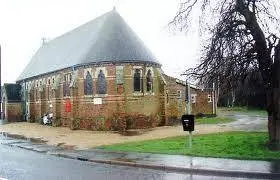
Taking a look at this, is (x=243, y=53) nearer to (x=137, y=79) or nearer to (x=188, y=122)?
(x=188, y=122)

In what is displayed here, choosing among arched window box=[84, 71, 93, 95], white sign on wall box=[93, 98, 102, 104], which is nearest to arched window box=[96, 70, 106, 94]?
white sign on wall box=[93, 98, 102, 104]

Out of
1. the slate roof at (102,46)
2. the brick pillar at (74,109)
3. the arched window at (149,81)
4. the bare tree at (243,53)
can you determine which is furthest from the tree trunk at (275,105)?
the brick pillar at (74,109)

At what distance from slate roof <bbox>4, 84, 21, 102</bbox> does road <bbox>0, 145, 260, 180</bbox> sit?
4363 centimetres

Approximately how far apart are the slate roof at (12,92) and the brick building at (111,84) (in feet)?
57.1

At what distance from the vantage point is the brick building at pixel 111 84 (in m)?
39.2

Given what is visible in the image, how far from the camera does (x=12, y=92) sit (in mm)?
63688

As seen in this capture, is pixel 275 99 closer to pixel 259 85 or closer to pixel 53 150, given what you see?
pixel 259 85

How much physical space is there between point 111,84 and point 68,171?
23.1 metres

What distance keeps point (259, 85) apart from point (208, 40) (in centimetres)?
426

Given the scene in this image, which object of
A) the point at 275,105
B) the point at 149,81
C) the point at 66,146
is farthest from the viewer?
the point at 149,81

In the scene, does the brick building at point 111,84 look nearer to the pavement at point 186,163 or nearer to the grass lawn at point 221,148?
the grass lawn at point 221,148

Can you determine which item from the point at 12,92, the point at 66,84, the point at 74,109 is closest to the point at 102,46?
the point at 74,109

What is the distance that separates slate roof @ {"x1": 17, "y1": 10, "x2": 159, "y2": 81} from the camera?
39844mm

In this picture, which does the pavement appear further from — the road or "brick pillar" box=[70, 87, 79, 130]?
"brick pillar" box=[70, 87, 79, 130]
